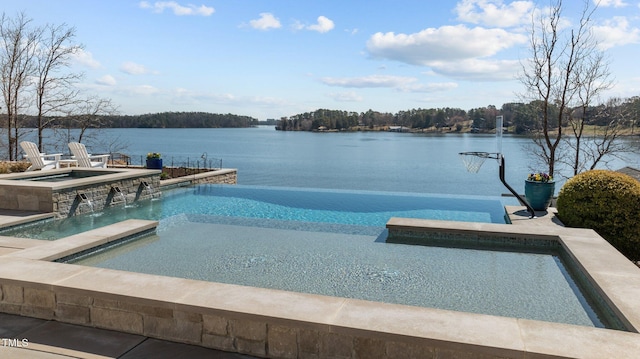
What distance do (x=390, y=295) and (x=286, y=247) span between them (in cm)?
219

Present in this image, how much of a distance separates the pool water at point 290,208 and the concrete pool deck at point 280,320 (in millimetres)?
3700

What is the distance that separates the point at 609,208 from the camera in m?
6.92

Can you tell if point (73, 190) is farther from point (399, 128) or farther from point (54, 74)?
point (399, 128)

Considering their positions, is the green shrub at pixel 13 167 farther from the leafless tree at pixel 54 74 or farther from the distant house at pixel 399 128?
the distant house at pixel 399 128

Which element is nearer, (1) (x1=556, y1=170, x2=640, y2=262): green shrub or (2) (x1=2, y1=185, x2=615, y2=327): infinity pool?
(2) (x1=2, y1=185, x2=615, y2=327): infinity pool

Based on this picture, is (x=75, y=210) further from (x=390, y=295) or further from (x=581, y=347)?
(x=581, y=347)

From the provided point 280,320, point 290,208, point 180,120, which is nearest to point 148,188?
point 290,208

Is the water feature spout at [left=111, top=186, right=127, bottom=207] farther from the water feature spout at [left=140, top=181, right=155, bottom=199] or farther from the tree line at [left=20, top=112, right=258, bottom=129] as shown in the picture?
the tree line at [left=20, top=112, right=258, bottom=129]

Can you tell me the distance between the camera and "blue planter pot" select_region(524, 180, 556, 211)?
27.9ft

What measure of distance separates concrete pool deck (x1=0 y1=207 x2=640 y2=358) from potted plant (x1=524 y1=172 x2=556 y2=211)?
445 centimetres

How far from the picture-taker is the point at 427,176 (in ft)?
107

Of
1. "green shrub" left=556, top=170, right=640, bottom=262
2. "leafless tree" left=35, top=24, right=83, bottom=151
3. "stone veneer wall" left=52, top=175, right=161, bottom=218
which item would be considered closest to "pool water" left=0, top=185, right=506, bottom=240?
"stone veneer wall" left=52, top=175, right=161, bottom=218

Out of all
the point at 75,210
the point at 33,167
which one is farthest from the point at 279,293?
the point at 33,167

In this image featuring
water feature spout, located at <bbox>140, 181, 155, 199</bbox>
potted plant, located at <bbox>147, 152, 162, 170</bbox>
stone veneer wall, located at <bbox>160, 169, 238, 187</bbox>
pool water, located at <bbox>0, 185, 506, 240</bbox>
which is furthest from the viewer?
potted plant, located at <bbox>147, 152, 162, 170</bbox>
